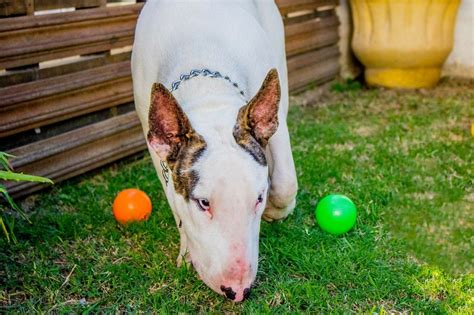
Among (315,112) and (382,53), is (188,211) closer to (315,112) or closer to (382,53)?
(315,112)

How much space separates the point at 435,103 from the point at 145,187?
3.23 metres

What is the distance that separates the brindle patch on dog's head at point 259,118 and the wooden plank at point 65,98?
2.01 meters

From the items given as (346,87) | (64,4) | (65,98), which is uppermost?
(64,4)

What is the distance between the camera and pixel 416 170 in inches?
185

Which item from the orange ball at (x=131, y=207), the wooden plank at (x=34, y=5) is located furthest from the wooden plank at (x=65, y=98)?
the orange ball at (x=131, y=207)

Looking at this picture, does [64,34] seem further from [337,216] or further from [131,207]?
[337,216]

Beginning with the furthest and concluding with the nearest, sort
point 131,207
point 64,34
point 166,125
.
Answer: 1. point 64,34
2. point 131,207
3. point 166,125

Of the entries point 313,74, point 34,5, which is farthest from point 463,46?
point 34,5

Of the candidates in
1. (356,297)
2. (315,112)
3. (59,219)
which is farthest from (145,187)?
(315,112)

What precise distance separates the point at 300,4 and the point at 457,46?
188 cm

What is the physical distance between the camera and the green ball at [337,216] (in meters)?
3.69

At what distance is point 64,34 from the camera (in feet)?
14.7

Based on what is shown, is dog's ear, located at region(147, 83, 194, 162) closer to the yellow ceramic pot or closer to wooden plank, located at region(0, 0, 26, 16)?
wooden plank, located at region(0, 0, 26, 16)

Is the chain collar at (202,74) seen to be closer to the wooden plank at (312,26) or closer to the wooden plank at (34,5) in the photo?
the wooden plank at (34,5)
